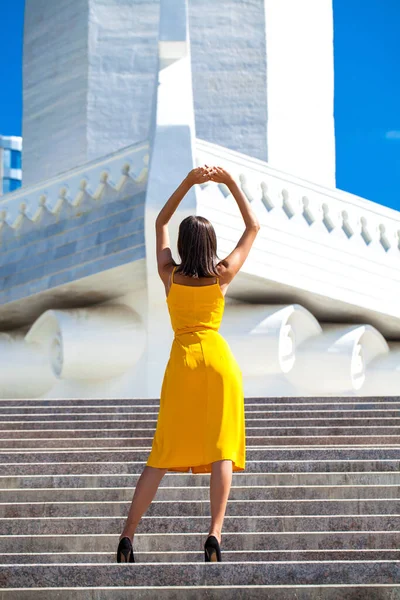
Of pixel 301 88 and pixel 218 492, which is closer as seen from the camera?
pixel 218 492

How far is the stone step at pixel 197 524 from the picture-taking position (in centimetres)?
452

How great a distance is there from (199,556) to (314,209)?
25.3 feet

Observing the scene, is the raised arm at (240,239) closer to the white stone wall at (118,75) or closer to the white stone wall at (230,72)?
the white stone wall at (230,72)

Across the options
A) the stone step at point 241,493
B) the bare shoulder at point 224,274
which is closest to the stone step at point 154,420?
the stone step at point 241,493

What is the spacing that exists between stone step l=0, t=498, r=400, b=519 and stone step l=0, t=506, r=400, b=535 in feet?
0.52

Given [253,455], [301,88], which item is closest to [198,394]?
[253,455]

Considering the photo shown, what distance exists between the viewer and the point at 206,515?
4773mm

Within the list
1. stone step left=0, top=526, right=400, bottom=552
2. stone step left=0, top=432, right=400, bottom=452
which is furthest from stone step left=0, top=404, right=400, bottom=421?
stone step left=0, top=526, right=400, bottom=552

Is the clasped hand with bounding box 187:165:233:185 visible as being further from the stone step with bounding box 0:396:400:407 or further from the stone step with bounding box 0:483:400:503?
the stone step with bounding box 0:396:400:407

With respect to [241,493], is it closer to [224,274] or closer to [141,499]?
[141,499]

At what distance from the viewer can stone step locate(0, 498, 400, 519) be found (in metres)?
4.75

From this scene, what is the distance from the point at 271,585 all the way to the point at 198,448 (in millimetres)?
507

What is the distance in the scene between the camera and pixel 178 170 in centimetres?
1050

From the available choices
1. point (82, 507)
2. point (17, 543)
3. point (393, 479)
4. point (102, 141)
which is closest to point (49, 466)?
point (82, 507)
